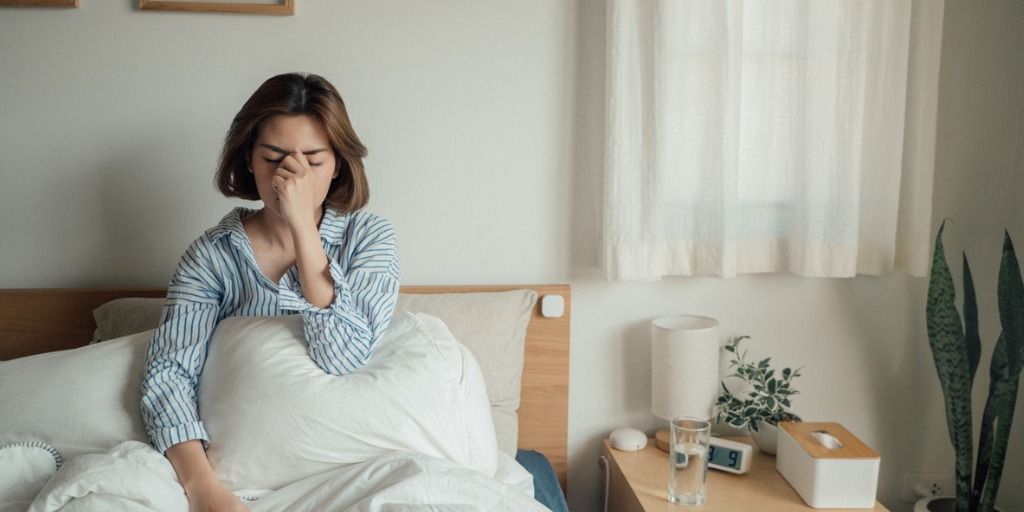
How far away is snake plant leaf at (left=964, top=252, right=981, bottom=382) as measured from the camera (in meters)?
1.92

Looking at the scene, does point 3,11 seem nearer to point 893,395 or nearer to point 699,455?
point 699,455

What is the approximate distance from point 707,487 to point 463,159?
3.12 feet

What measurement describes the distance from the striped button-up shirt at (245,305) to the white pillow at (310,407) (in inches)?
1.4

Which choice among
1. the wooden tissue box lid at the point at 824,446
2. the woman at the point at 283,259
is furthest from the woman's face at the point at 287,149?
the wooden tissue box lid at the point at 824,446

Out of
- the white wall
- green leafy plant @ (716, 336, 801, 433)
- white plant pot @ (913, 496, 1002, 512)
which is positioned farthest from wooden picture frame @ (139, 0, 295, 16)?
white plant pot @ (913, 496, 1002, 512)

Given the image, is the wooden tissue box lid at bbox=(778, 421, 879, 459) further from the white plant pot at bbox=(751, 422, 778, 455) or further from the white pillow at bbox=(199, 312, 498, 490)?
the white pillow at bbox=(199, 312, 498, 490)

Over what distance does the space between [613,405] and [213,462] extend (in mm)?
1060

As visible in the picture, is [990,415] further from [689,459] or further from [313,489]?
[313,489]

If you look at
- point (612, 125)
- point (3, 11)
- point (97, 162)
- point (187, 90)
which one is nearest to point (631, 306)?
point (612, 125)

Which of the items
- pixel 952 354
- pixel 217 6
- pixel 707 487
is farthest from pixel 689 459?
pixel 217 6

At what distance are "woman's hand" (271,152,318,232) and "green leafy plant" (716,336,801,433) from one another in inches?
43.3

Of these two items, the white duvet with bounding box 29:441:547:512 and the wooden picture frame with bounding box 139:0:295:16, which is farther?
the wooden picture frame with bounding box 139:0:295:16

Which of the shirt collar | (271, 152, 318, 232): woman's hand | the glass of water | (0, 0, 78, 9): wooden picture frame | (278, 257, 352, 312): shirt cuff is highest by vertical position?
(0, 0, 78, 9): wooden picture frame

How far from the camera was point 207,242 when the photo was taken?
1627 millimetres
